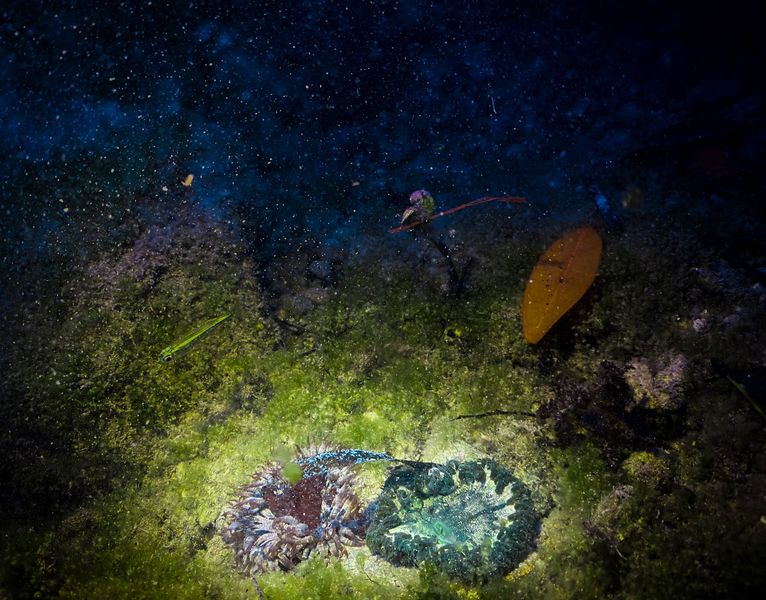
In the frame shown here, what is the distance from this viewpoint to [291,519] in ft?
9.77

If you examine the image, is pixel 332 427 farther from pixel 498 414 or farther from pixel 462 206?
pixel 462 206

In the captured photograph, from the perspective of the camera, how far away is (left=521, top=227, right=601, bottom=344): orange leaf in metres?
3.20

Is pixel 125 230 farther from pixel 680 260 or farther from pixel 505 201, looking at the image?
pixel 680 260

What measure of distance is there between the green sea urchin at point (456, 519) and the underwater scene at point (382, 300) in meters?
0.02

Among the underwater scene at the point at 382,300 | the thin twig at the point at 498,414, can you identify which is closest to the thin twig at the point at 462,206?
the underwater scene at the point at 382,300

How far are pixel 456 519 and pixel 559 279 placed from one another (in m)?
1.87

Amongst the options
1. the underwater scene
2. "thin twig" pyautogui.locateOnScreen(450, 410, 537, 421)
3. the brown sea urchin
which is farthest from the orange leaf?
the brown sea urchin

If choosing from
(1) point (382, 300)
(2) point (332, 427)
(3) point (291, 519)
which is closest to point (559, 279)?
(1) point (382, 300)

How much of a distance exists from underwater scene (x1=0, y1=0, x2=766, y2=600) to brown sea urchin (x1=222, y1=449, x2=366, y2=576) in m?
0.02

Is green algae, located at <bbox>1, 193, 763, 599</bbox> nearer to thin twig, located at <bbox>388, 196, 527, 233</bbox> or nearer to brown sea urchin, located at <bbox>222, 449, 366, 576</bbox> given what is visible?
brown sea urchin, located at <bbox>222, 449, 366, 576</bbox>

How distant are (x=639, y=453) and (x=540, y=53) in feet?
12.3

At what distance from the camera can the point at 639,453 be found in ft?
9.14

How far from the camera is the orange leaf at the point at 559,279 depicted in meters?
3.20

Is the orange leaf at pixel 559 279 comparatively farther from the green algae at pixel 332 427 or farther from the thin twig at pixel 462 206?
the thin twig at pixel 462 206
